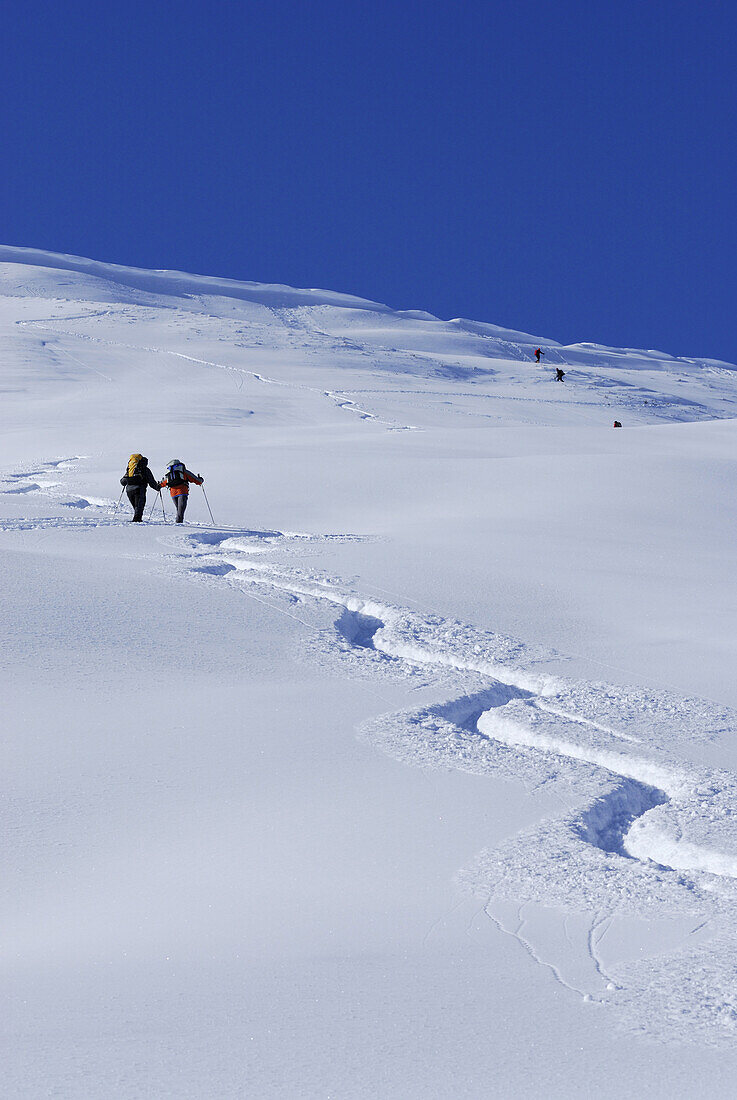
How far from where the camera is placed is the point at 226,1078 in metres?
2.89

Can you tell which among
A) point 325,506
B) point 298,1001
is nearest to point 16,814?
point 298,1001

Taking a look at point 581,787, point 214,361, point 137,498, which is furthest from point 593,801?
point 214,361

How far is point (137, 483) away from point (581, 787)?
9.92m

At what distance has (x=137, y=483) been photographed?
14.2 metres

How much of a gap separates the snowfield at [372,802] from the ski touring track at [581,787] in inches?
0.8

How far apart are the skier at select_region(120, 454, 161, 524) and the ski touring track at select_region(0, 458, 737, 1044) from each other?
4.35 m

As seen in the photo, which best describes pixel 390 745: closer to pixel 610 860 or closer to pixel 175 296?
pixel 610 860

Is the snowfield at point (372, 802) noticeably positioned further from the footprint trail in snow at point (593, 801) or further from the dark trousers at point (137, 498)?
the dark trousers at point (137, 498)

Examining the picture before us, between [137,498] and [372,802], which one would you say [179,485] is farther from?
[372,802]

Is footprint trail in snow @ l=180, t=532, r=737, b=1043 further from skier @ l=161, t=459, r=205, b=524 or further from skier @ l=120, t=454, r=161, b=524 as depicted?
skier @ l=161, t=459, r=205, b=524

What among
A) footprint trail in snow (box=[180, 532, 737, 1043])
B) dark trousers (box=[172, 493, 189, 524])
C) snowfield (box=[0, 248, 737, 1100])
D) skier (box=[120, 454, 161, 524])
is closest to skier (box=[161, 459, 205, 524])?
dark trousers (box=[172, 493, 189, 524])

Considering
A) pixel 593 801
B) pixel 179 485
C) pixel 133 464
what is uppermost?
pixel 133 464

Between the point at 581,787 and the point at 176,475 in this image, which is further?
the point at 176,475

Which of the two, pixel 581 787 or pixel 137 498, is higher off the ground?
pixel 137 498
